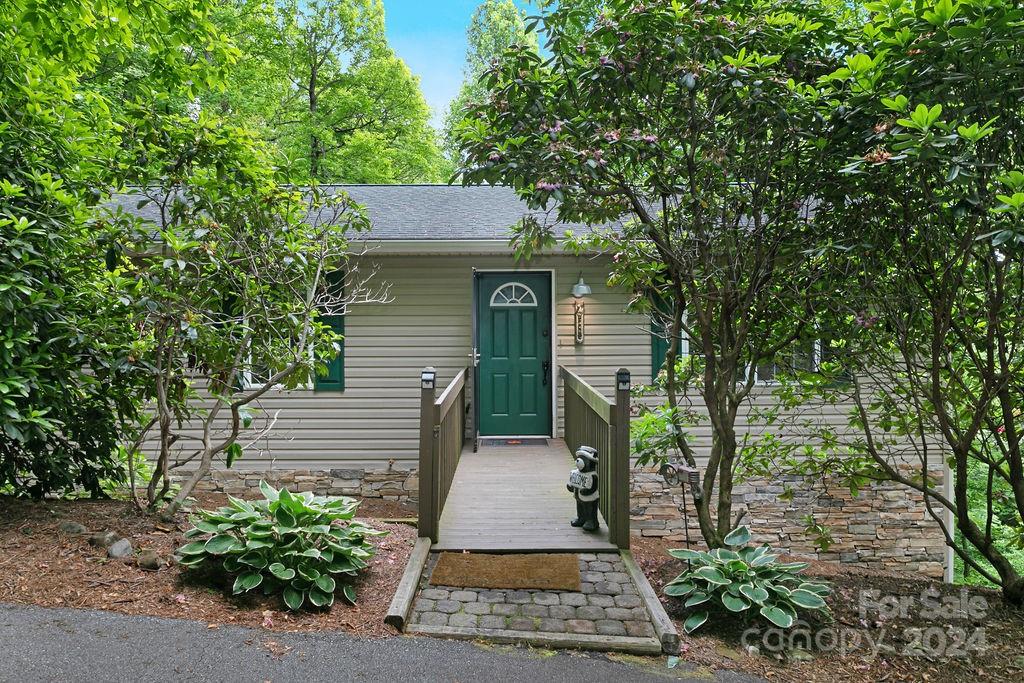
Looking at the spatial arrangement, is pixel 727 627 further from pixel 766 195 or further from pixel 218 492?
pixel 218 492

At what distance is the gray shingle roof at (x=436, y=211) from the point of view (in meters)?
7.67

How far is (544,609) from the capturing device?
3.61 metres

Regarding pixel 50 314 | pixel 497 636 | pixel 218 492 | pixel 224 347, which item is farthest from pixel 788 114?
pixel 218 492

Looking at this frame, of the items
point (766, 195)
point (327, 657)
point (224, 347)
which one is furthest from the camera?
point (224, 347)

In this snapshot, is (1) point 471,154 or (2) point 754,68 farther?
(1) point 471,154

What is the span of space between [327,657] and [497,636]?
82 cm

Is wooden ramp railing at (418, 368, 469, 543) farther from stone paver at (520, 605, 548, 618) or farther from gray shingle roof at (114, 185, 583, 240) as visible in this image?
gray shingle roof at (114, 185, 583, 240)

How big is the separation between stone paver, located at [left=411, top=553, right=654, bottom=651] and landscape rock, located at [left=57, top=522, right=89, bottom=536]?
Answer: 2.22 metres

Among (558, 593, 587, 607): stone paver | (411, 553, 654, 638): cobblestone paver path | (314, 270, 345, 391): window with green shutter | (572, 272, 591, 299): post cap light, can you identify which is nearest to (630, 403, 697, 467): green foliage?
(411, 553, 654, 638): cobblestone paver path

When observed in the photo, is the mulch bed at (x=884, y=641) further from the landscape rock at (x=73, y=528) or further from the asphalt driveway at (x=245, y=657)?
the landscape rock at (x=73, y=528)

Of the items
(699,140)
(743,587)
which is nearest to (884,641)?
(743,587)

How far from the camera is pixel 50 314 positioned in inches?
165

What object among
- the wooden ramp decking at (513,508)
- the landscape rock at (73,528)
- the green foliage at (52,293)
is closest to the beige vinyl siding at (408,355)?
the wooden ramp decking at (513,508)

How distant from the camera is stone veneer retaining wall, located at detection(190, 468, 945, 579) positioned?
803 cm
